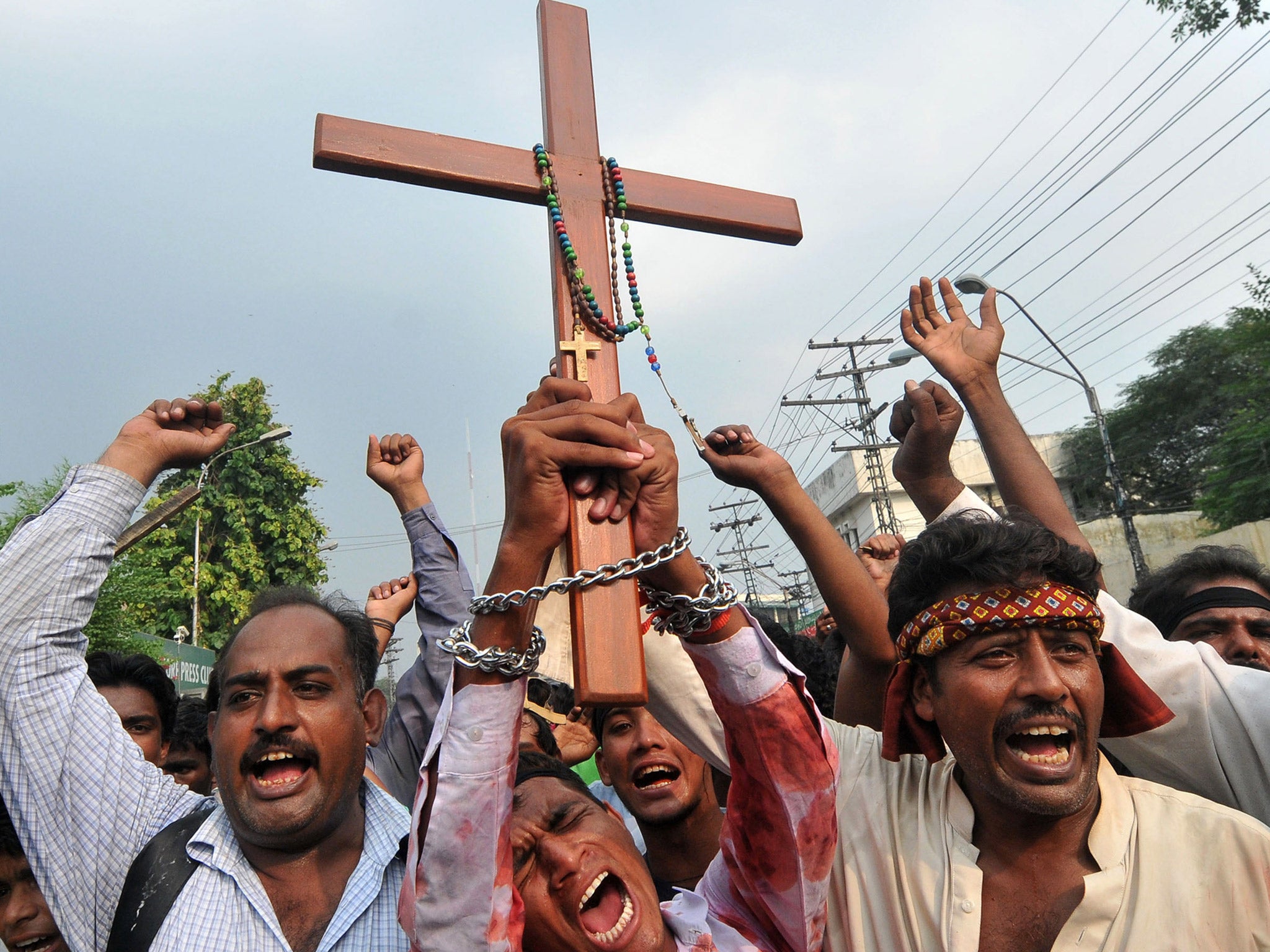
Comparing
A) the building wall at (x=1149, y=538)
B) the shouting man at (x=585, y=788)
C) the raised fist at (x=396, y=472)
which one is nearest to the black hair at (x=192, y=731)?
the raised fist at (x=396, y=472)

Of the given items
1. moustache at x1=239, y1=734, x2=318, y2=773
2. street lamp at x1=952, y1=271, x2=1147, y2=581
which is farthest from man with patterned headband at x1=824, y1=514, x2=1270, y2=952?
street lamp at x1=952, y1=271, x2=1147, y2=581

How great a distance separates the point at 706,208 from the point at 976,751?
1.51m

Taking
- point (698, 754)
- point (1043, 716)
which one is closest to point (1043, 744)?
point (1043, 716)

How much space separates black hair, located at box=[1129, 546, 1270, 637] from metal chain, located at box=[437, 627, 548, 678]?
2.37m

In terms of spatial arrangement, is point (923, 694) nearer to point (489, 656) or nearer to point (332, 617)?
point (489, 656)

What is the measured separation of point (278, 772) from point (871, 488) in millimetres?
40366

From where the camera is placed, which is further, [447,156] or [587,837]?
[447,156]

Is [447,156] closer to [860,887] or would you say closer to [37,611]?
[37,611]

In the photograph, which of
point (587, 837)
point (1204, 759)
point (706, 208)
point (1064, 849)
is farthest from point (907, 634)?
point (706, 208)

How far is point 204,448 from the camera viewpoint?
8.08 feet

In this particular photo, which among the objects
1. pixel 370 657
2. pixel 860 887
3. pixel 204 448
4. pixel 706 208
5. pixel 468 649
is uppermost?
pixel 706 208

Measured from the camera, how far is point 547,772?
7.06ft

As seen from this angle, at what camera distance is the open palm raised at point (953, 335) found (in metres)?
2.96

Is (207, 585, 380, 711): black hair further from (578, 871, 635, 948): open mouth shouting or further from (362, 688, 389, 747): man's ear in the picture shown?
(578, 871, 635, 948): open mouth shouting
